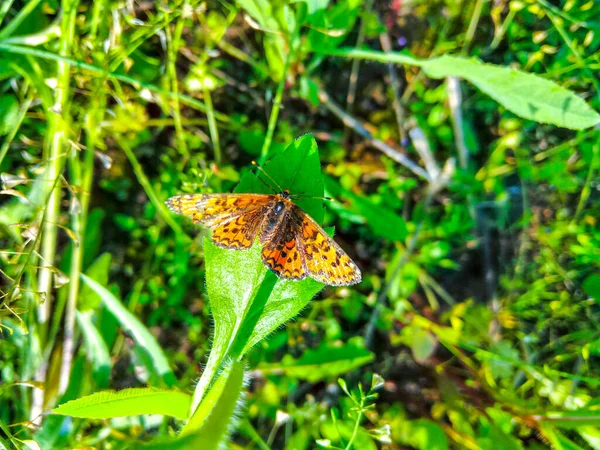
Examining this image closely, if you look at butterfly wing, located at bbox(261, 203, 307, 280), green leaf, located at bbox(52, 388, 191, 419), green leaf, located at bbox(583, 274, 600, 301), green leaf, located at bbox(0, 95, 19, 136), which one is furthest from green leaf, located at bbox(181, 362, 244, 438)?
green leaf, located at bbox(583, 274, 600, 301)

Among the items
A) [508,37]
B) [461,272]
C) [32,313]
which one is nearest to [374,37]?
[508,37]

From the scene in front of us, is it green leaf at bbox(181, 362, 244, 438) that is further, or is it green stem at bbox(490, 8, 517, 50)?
green stem at bbox(490, 8, 517, 50)

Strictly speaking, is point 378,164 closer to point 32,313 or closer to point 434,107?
point 434,107

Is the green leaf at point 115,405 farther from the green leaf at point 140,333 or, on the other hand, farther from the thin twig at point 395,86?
the thin twig at point 395,86

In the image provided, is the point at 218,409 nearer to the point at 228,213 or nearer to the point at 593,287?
the point at 228,213

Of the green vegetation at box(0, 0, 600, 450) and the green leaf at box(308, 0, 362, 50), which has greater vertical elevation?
the green leaf at box(308, 0, 362, 50)

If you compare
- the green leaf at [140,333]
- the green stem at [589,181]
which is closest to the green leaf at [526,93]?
the green stem at [589,181]

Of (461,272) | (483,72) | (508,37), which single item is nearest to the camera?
(483,72)

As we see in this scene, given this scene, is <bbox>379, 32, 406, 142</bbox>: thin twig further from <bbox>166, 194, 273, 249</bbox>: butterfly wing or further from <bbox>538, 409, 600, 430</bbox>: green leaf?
<bbox>538, 409, 600, 430</bbox>: green leaf
